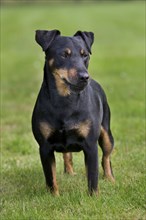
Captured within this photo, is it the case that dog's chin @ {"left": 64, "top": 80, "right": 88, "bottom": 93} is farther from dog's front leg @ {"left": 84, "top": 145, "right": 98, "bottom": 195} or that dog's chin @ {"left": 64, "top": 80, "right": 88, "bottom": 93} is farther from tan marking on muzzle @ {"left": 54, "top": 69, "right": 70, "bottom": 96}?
dog's front leg @ {"left": 84, "top": 145, "right": 98, "bottom": 195}

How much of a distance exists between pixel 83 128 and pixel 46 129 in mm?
349

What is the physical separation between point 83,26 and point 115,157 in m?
23.3

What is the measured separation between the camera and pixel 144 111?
1020 cm

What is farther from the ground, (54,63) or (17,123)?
(54,63)

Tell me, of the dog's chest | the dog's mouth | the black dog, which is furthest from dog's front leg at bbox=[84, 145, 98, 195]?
the dog's mouth

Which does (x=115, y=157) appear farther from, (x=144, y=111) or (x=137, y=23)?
(x=137, y=23)

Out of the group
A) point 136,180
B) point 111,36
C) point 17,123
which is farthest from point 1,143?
point 111,36

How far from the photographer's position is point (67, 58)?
5078 millimetres

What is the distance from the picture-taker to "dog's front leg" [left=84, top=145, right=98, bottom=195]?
530 cm

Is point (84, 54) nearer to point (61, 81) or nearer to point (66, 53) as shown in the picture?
point (66, 53)

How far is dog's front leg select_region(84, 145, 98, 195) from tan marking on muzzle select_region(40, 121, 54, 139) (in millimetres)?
380

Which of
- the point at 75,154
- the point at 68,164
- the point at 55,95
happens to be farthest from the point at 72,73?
the point at 75,154

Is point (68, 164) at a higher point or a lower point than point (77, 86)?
lower

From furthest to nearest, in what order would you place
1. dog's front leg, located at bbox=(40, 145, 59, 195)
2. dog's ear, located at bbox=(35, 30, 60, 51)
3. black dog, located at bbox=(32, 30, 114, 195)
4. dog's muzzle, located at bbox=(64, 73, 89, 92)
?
dog's front leg, located at bbox=(40, 145, 59, 195), dog's ear, located at bbox=(35, 30, 60, 51), black dog, located at bbox=(32, 30, 114, 195), dog's muzzle, located at bbox=(64, 73, 89, 92)
